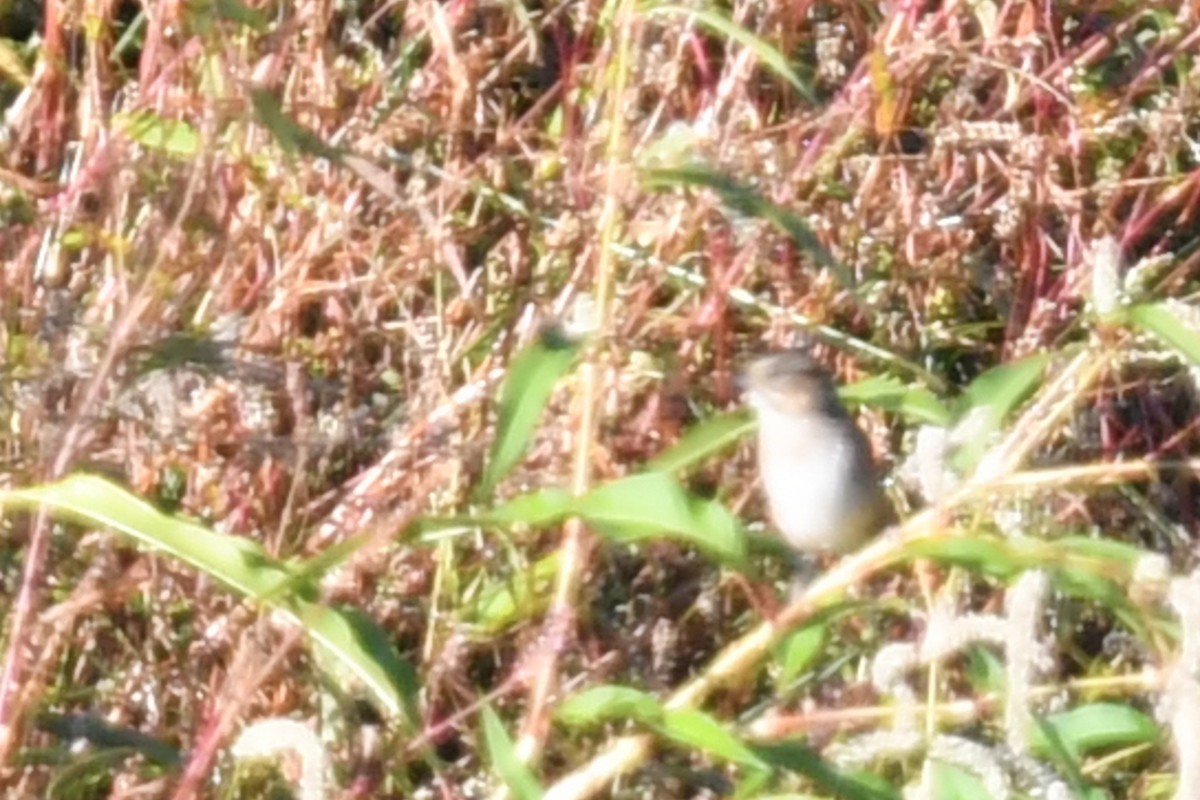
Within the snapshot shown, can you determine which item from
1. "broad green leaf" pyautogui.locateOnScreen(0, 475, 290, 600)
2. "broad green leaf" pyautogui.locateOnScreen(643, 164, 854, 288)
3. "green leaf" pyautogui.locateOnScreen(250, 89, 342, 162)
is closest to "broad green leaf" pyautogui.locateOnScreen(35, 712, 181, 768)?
"broad green leaf" pyautogui.locateOnScreen(0, 475, 290, 600)

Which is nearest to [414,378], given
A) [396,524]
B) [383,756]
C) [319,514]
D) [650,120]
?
[319,514]

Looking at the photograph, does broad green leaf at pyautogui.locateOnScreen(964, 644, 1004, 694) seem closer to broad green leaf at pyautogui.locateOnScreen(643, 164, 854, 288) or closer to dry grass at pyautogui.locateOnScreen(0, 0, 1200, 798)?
dry grass at pyautogui.locateOnScreen(0, 0, 1200, 798)

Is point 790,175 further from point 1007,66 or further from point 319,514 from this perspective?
point 319,514

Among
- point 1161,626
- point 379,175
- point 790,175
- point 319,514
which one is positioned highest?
point 379,175

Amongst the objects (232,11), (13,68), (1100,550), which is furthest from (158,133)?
(1100,550)

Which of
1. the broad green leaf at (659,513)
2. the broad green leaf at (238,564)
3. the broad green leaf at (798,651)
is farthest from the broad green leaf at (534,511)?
the broad green leaf at (798,651)

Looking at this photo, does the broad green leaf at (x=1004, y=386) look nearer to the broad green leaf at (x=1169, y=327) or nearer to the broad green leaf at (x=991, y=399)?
the broad green leaf at (x=991, y=399)

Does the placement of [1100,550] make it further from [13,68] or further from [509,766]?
[13,68]
